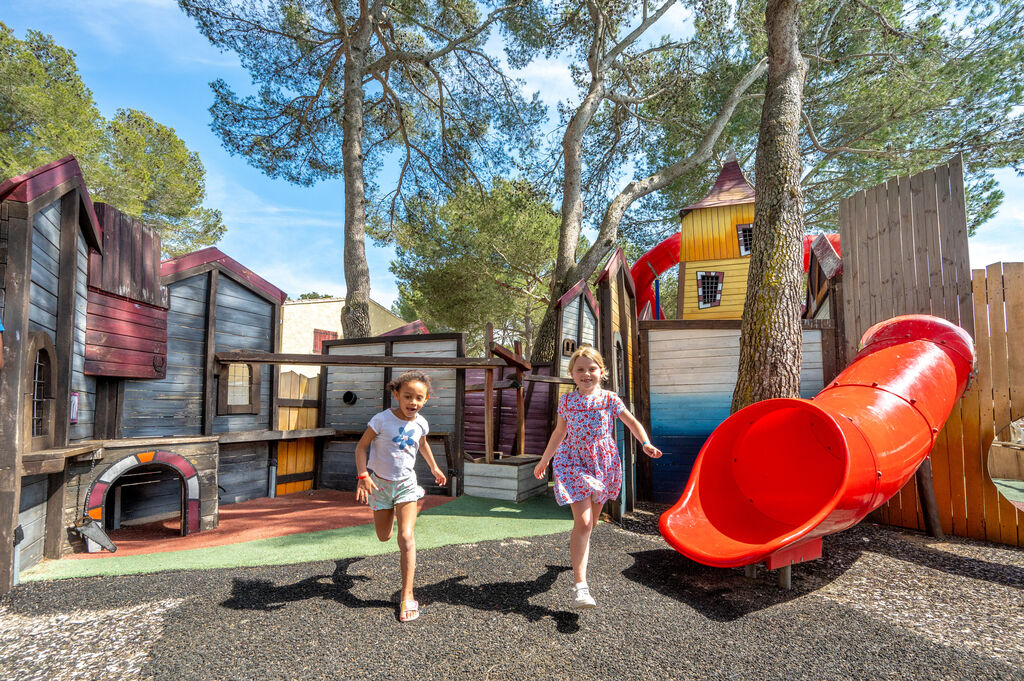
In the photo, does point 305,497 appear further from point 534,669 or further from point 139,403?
point 534,669

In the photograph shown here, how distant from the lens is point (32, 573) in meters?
3.88

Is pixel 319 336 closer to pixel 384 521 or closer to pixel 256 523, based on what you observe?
pixel 256 523

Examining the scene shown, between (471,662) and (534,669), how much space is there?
1.10 ft

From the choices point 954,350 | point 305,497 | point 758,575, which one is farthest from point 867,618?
point 305,497

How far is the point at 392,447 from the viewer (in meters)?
3.54

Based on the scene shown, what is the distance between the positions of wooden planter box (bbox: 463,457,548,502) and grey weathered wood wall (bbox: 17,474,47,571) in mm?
4622

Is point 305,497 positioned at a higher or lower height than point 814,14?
lower

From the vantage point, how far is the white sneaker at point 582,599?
324cm

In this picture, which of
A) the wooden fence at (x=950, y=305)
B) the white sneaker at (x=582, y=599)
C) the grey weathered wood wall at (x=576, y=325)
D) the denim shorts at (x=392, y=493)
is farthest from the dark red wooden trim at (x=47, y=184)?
the wooden fence at (x=950, y=305)

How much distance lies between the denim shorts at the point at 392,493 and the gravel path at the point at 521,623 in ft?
2.09

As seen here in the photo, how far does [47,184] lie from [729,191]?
13881 millimetres

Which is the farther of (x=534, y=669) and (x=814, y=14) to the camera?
(x=814, y=14)

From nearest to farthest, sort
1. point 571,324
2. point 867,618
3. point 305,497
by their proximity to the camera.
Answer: point 867,618 < point 305,497 < point 571,324

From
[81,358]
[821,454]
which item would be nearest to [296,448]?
[81,358]
